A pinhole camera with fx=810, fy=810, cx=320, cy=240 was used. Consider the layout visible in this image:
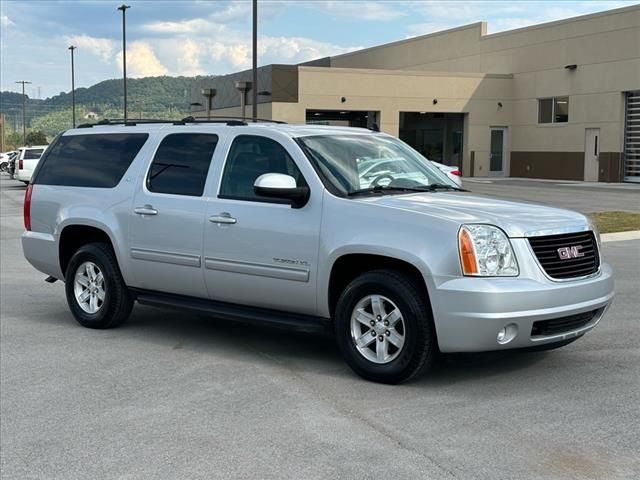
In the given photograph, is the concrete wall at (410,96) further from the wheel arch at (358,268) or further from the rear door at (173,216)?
the wheel arch at (358,268)

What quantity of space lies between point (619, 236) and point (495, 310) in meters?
11.2

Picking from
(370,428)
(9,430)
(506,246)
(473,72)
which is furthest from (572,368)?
(473,72)

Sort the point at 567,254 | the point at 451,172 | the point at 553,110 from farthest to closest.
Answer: the point at 553,110
the point at 451,172
the point at 567,254

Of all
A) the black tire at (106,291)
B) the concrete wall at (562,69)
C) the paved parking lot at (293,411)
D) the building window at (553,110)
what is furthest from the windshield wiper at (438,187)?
the building window at (553,110)

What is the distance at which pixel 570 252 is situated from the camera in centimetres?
566

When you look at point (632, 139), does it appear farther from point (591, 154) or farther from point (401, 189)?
point (401, 189)

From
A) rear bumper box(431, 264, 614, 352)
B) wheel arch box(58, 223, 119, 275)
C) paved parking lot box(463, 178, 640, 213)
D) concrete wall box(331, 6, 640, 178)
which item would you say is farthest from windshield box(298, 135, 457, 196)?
concrete wall box(331, 6, 640, 178)

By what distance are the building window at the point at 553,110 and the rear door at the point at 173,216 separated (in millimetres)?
35816

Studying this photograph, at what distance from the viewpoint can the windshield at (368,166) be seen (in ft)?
20.4

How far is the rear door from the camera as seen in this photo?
6812 mm

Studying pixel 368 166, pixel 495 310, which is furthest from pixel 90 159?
pixel 495 310

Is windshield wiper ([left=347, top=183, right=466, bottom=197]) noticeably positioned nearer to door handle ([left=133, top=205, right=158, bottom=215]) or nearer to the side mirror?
the side mirror

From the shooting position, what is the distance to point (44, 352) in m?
6.91

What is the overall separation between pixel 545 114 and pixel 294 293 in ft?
124
